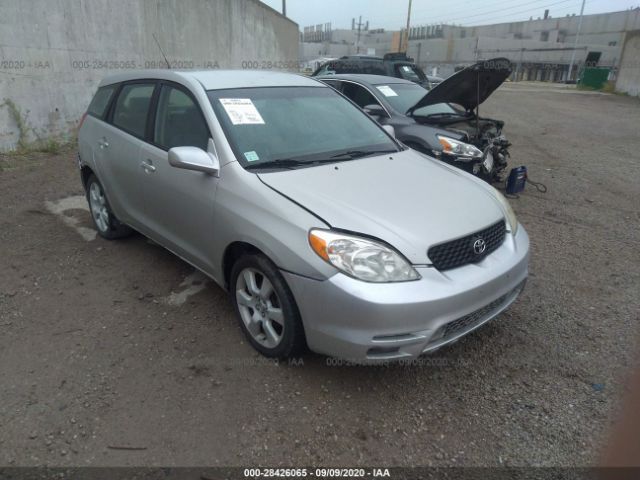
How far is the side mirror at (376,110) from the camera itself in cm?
632

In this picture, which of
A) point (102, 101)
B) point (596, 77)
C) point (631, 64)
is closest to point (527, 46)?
point (596, 77)

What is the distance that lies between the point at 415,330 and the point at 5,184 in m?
6.34

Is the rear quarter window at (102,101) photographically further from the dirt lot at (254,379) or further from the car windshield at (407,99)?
the car windshield at (407,99)

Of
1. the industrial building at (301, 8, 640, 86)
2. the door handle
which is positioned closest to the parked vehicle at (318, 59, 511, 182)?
the door handle

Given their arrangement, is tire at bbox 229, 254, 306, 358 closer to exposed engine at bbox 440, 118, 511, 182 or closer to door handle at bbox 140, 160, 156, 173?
door handle at bbox 140, 160, 156, 173

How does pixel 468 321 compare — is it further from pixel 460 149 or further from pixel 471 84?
pixel 471 84

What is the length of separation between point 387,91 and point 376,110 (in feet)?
2.23

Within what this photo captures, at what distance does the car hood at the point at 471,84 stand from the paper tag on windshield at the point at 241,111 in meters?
3.44

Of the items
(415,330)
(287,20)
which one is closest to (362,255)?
(415,330)

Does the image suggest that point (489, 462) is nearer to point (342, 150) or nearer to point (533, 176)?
point (342, 150)

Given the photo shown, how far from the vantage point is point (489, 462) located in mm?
2148

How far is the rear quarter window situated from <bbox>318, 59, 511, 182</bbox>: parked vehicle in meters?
3.36

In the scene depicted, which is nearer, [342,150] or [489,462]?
[489,462]

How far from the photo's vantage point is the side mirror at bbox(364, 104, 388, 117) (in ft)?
20.7
